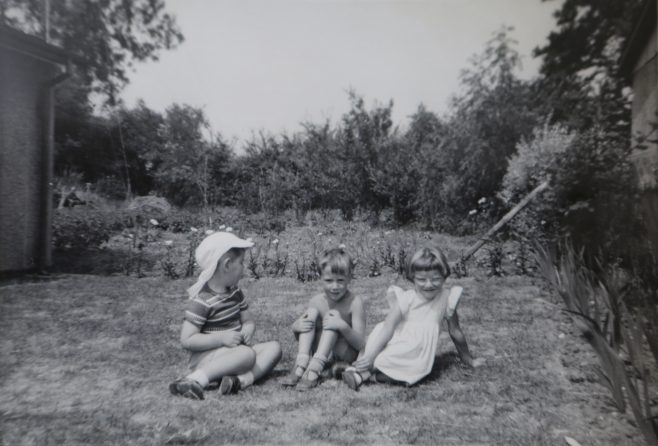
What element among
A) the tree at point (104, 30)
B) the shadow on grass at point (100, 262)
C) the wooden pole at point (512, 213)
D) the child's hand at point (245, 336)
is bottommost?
the child's hand at point (245, 336)

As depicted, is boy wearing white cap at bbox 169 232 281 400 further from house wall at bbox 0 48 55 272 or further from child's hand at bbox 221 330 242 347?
house wall at bbox 0 48 55 272

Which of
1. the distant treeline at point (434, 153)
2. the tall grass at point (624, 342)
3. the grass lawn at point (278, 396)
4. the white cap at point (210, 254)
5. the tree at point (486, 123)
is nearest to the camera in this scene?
the tall grass at point (624, 342)

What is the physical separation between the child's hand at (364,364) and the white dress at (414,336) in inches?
1.1

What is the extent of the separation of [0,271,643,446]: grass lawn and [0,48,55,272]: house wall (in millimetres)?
1101

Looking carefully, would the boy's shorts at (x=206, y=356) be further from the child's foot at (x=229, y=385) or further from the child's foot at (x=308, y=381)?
the child's foot at (x=308, y=381)

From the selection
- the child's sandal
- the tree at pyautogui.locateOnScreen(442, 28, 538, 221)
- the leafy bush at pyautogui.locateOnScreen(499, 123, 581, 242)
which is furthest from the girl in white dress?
the leafy bush at pyautogui.locateOnScreen(499, 123, 581, 242)

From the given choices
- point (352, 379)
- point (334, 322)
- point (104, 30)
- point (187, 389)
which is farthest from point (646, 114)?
point (104, 30)

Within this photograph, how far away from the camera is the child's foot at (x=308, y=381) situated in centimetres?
236

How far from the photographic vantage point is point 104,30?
4.07 meters

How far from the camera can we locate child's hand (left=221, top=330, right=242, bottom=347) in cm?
236

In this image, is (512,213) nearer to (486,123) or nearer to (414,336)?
(486,123)

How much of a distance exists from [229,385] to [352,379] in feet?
2.15

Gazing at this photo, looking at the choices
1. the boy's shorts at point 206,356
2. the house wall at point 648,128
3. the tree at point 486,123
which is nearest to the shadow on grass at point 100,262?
the boy's shorts at point 206,356

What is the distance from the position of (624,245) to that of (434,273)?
129cm
